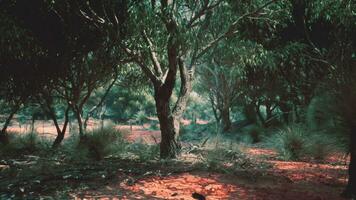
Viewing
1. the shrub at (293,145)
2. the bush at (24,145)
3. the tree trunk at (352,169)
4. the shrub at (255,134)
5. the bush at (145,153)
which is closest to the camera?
the tree trunk at (352,169)

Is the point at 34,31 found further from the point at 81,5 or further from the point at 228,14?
the point at 228,14

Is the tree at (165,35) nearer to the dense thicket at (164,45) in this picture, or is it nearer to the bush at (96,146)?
the dense thicket at (164,45)

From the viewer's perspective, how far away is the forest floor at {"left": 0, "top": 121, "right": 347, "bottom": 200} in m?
5.37

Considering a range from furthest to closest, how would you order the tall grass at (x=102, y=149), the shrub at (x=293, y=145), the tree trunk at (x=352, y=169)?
1. the shrub at (x=293, y=145)
2. the tall grass at (x=102, y=149)
3. the tree trunk at (x=352, y=169)

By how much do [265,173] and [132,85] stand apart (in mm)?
9048

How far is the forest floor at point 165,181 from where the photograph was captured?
17.6 ft

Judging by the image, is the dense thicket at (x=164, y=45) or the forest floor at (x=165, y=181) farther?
the dense thicket at (x=164, y=45)

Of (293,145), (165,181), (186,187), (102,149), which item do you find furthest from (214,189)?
(293,145)

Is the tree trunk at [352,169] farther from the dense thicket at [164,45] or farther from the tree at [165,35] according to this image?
the tree at [165,35]

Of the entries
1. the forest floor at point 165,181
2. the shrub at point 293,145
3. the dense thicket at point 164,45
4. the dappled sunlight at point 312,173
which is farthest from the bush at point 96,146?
the shrub at point 293,145

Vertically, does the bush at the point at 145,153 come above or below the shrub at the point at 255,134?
below

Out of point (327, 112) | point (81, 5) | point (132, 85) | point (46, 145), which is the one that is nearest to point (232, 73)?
point (132, 85)

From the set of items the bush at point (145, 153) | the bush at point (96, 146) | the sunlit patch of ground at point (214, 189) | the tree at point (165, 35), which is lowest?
the sunlit patch of ground at point (214, 189)

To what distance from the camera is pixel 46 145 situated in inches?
486
